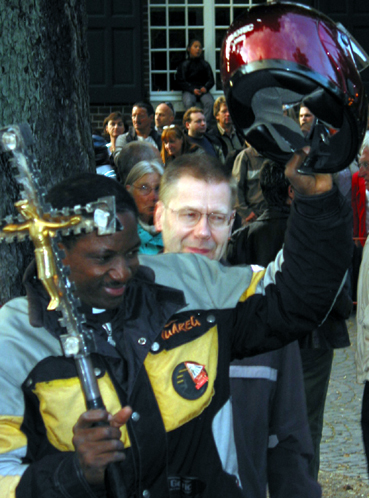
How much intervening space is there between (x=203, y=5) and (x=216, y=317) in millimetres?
13146

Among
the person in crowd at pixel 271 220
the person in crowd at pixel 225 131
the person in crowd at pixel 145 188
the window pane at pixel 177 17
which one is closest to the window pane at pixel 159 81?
the window pane at pixel 177 17

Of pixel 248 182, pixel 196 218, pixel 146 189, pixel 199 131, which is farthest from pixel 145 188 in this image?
pixel 199 131

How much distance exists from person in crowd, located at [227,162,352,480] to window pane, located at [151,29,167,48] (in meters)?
10.5

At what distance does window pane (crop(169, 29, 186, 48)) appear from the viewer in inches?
578

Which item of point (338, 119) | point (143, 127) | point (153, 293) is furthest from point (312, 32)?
point (143, 127)

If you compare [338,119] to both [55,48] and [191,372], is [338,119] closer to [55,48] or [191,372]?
[191,372]

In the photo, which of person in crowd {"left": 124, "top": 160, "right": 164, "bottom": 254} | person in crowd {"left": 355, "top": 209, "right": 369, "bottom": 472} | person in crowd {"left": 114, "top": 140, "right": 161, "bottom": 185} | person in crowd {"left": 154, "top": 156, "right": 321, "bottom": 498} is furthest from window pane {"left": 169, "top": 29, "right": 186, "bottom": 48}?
person in crowd {"left": 154, "top": 156, "right": 321, "bottom": 498}

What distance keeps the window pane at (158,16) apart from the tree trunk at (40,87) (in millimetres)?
11280

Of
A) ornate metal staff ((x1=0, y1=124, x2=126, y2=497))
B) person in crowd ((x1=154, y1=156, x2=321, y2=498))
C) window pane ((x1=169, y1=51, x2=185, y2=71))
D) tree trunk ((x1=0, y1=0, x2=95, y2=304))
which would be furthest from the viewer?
window pane ((x1=169, y1=51, x2=185, y2=71))

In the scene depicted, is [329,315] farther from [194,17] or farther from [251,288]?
[194,17]

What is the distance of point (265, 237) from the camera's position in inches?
176

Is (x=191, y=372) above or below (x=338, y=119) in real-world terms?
below

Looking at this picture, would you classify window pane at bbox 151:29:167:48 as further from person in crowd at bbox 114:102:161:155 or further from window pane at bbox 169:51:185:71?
person in crowd at bbox 114:102:161:155

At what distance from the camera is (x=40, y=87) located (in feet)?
11.7
